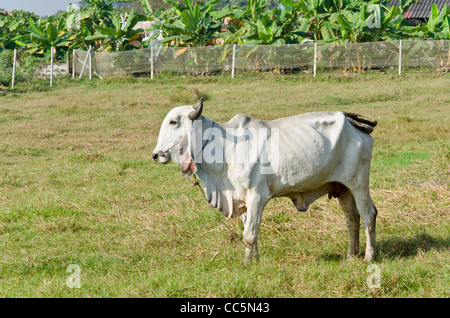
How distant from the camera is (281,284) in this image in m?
4.13

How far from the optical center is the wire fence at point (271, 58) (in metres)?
19.8

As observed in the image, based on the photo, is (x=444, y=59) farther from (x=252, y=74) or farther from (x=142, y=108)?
(x=142, y=108)

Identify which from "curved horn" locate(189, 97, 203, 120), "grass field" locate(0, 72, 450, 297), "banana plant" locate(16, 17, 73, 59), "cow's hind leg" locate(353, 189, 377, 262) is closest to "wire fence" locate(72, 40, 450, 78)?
"banana plant" locate(16, 17, 73, 59)

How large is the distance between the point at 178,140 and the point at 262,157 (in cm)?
68

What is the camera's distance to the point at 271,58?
66.7ft

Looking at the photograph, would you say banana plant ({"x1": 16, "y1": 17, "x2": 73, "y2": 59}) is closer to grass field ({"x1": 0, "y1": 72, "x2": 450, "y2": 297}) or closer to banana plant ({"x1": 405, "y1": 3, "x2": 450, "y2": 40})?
grass field ({"x1": 0, "y1": 72, "x2": 450, "y2": 297})

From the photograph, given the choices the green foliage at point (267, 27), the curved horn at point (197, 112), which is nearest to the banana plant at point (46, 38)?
the green foliage at point (267, 27)

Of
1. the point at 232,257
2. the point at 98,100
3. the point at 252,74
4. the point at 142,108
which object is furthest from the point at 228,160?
the point at 252,74

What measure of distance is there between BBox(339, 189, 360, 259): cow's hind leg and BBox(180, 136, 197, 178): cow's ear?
1391 millimetres

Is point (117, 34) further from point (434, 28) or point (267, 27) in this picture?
point (434, 28)

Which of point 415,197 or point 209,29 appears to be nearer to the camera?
point 415,197

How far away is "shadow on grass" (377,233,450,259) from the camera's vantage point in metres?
5.12

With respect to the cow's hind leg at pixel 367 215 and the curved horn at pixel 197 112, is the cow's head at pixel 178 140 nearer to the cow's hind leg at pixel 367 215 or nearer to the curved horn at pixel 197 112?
the curved horn at pixel 197 112
